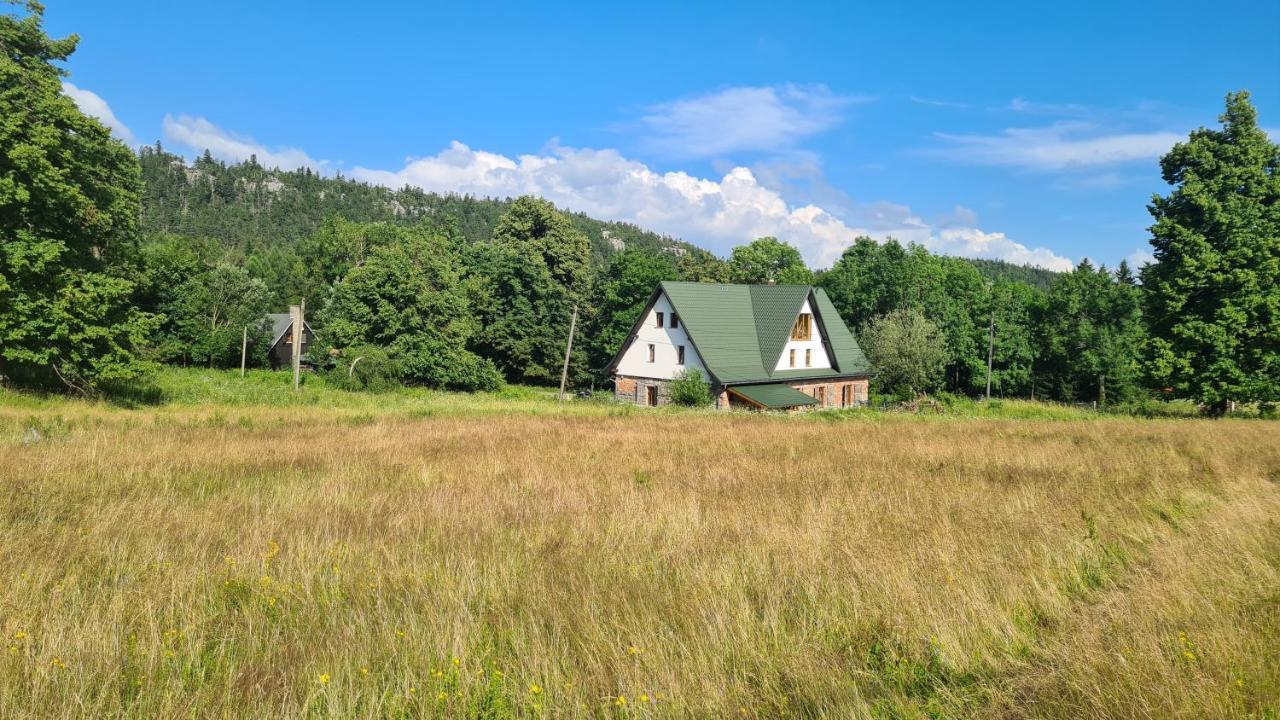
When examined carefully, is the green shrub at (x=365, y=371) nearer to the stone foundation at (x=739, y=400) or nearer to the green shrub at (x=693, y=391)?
the stone foundation at (x=739, y=400)

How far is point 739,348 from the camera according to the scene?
41969 mm

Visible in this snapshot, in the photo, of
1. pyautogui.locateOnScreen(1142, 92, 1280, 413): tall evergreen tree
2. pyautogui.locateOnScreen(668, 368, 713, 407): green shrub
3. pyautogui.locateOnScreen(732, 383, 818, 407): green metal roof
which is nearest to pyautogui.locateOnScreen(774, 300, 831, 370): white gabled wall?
pyautogui.locateOnScreen(732, 383, 818, 407): green metal roof

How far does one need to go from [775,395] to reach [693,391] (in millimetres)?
5086

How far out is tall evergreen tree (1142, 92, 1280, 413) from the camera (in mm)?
32625

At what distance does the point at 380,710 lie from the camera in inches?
143

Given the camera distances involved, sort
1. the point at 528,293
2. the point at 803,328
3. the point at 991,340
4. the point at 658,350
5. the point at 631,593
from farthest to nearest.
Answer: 1. the point at 991,340
2. the point at 528,293
3. the point at 803,328
4. the point at 658,350
5. the point at 631,593

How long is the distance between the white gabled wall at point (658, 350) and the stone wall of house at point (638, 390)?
318mm

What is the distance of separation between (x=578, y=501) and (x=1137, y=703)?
6.24 metres

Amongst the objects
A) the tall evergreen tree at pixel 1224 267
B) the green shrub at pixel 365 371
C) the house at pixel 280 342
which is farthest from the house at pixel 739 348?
the house at pixel 280 342

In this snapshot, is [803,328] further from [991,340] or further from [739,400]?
[991,340]

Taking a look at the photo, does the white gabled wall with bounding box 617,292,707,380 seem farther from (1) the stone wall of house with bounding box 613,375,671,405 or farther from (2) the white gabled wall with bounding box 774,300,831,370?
(2) the white gabled wall with bounding box 774,300,831,370

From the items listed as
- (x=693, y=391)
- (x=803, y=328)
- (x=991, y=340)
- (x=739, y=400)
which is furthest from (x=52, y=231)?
(x=991, y=340)

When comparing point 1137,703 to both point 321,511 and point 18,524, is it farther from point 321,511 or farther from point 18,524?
point 18,524

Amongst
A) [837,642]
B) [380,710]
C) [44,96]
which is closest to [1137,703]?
[837,642]
